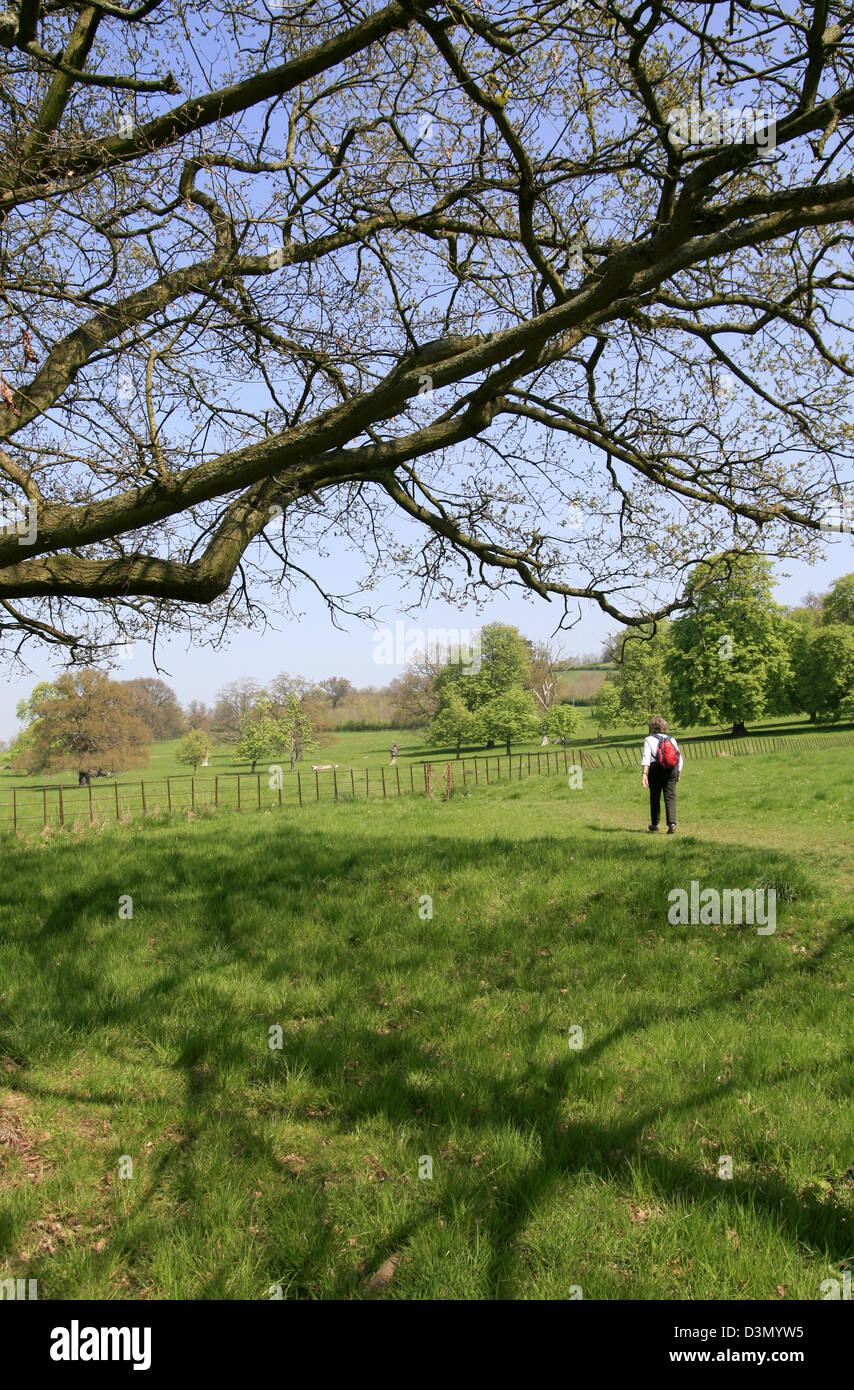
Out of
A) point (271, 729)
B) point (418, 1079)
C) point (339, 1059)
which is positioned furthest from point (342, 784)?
point (418, 1079)

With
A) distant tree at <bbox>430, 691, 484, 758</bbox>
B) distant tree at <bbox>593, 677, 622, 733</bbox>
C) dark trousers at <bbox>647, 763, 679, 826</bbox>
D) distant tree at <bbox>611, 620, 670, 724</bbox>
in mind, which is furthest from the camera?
distant tree at <bbox>593, 677, 622, 733</bbox>

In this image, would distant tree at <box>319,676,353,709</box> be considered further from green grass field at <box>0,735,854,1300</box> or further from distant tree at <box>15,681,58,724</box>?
green grass field at <box>0,735,854,1300</box>

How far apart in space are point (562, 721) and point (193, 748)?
1065 inches

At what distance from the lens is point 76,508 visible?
4602mm

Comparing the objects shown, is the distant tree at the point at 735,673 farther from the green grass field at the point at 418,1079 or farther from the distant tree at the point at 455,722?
the green grass field at the point at 418,1079

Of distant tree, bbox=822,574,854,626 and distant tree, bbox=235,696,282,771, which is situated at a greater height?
distant tree, bbox=822,574,854,626

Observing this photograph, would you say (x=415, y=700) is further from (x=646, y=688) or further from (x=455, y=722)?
(x=646, y=688)

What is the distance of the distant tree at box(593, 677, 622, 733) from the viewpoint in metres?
57.0

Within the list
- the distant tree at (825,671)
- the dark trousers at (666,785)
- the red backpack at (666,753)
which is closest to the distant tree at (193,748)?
the distant tree at (825,671)

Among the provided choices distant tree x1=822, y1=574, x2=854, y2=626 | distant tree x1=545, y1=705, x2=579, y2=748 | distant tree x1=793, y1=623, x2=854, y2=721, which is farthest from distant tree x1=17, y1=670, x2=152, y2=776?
distant tree x1=822, y1=574, x2=854, y2=626

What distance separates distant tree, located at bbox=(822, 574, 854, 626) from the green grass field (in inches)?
2187
